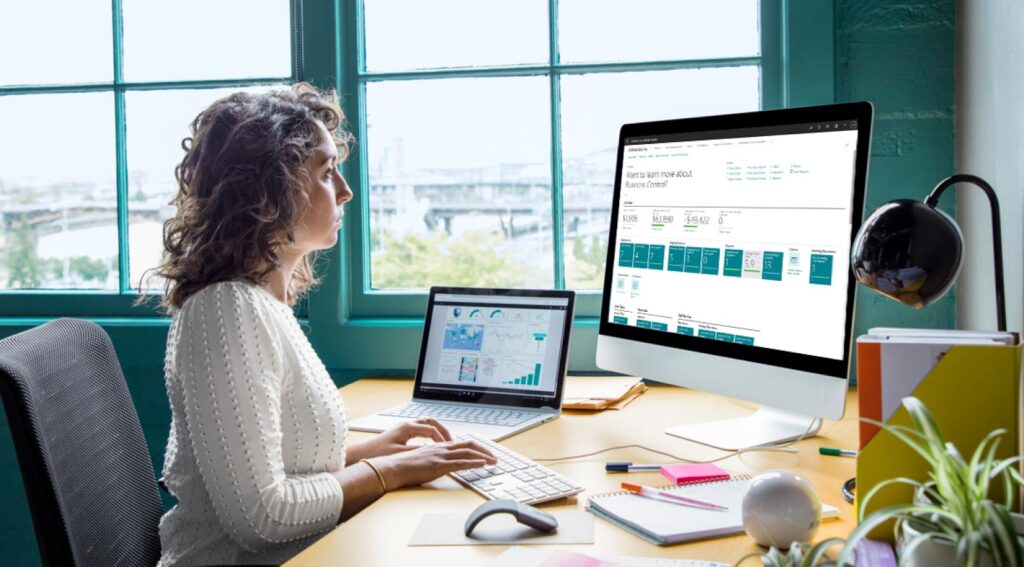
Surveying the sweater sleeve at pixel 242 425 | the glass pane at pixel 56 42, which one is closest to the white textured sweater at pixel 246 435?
the sweater sleeve at pixel 242 425

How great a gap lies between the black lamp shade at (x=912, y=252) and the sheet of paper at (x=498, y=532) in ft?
1.58

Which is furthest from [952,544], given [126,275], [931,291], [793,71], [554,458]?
[126,275]

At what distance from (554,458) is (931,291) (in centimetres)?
65

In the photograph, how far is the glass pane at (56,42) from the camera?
251 cm

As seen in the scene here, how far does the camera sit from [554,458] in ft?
5.04

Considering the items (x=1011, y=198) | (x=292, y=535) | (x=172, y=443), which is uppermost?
(x=1011, y=198)

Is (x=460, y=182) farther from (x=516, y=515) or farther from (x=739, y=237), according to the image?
(x=516, y=515)

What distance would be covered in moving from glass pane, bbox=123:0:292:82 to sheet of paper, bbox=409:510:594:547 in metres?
1.55

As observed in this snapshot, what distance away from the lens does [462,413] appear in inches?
73.2

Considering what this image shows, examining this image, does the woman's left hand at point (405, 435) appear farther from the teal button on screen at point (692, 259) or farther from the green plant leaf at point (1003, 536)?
the green plant leaf at point (1003, 536)

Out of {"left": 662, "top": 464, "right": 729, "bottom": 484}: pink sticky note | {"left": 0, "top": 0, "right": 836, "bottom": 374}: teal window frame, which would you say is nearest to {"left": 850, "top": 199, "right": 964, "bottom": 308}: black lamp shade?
{"left": 662, "top": 464, "right": 729, "bottom": 484}: pink sticky note

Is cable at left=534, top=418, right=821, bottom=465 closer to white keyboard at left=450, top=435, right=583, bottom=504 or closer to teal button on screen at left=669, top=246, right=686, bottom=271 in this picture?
white keyboard at left=450, top=435, right=583, bottom=504

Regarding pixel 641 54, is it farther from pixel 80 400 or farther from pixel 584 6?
pixel 80 400

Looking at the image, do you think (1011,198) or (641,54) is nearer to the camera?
(1011,198)
